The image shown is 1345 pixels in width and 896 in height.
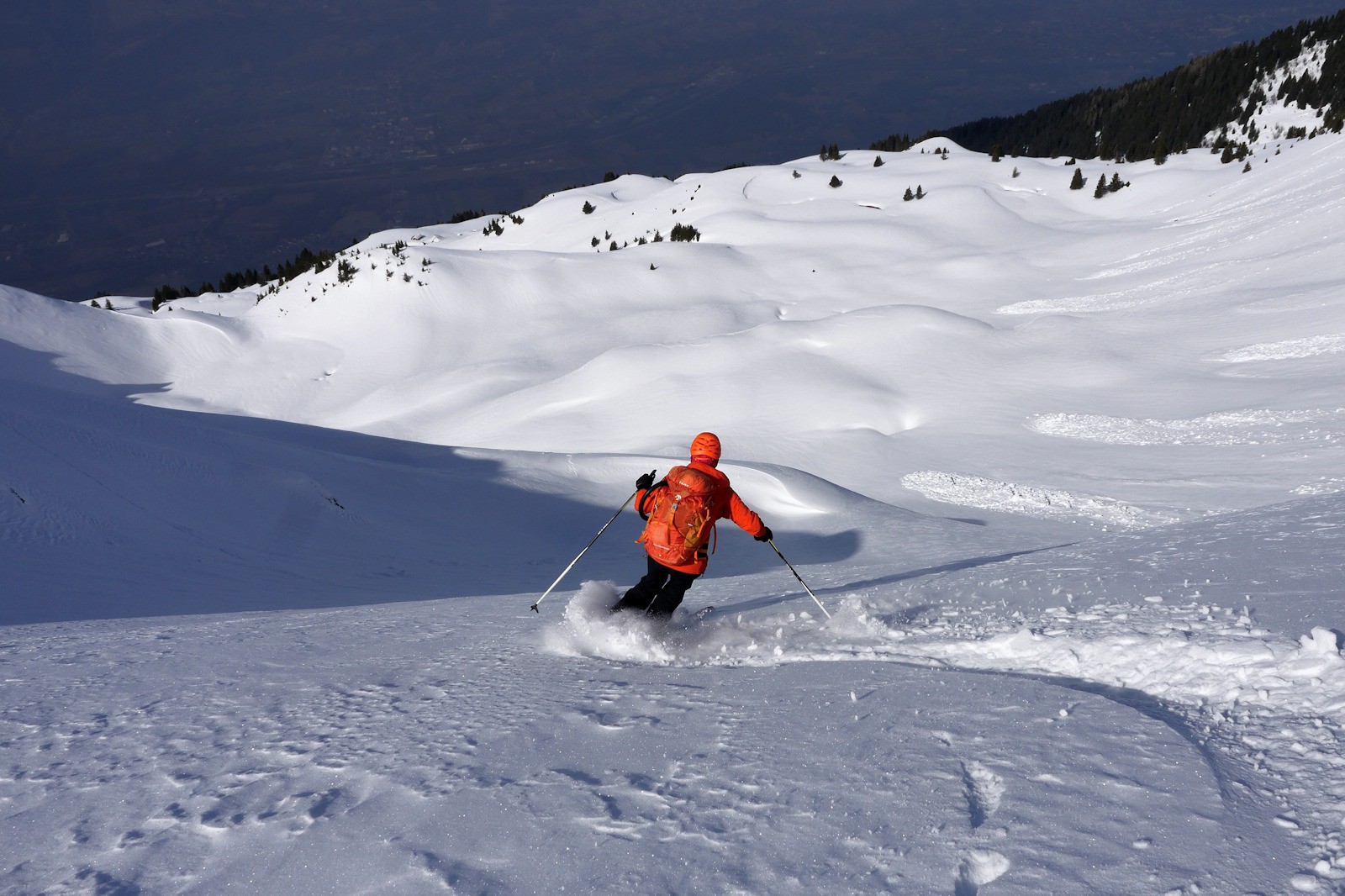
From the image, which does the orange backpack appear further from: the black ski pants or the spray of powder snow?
the spray of powder snow

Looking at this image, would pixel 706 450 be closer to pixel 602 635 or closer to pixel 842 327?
pixel 602 635

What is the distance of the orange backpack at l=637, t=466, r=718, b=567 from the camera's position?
17.3 feet

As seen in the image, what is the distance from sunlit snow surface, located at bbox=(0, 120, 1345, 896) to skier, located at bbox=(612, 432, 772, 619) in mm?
257

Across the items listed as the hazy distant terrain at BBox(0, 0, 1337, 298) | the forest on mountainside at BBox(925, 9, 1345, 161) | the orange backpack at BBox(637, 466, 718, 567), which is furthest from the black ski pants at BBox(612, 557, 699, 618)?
the hazy distant terrain at BBox(0, 0, 1337, 298)

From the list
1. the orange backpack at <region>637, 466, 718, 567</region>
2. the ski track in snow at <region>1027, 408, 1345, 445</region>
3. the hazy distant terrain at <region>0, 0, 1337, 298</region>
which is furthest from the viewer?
the hazy distant terrain at <region>0, 0, 1337, 298</region>

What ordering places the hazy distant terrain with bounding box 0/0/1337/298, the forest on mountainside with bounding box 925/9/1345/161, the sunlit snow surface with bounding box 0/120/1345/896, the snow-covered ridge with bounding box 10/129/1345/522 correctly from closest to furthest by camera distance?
the sunlit snow surface with bounding box 0/120/1345/896
the snow-covered ridge with bounding box 10/129/1345/522
the forest on mountainside with bounding box 925/9/1345/161
the hazy distant terrain with bounding box 0/0/1337/298

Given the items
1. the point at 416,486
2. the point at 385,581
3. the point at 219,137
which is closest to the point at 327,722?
the point at 385,581

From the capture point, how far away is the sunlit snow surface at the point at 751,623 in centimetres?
233

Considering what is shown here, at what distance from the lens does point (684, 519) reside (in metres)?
5.27

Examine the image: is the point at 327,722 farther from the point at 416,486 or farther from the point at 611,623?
the point at 416,486

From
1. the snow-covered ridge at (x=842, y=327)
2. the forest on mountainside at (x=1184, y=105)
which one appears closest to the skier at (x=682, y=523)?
the snow-covered ridge at (x=842, y=327)

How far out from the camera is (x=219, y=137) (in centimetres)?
15838

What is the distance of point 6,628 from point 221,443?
16.8 feet

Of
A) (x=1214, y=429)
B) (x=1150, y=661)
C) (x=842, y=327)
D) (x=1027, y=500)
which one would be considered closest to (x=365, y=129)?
(x=842, y=327)
